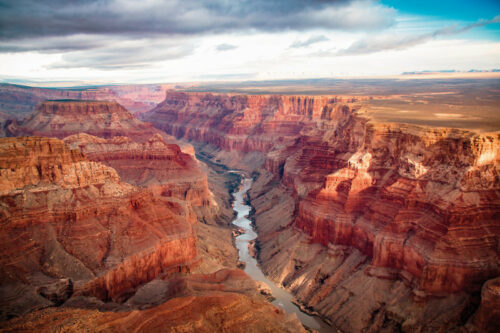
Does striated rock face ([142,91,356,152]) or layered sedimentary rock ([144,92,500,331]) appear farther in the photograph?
striated rock face ([142,91,356,152])

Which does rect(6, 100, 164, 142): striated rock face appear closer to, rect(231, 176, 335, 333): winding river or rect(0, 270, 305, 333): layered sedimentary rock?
rect(231, 176, 335, 333): winding river

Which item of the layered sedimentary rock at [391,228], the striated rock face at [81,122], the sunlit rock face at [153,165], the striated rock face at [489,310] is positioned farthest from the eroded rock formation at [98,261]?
the striated rock face at [81,122]

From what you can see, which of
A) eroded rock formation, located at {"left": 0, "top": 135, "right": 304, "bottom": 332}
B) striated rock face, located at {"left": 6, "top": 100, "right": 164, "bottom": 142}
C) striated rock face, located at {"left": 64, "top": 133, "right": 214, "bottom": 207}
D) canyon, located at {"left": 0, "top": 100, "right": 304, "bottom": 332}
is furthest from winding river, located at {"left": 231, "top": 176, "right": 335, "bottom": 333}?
striated rock face, located at {"left": 6, "top": 100, "right": 164, "bottom": 142}

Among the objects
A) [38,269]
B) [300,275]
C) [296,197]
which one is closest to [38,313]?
[38,269]

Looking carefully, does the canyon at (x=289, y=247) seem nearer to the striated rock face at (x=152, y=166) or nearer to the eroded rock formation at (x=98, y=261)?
the eroded rock formation at (x=98, y=261)

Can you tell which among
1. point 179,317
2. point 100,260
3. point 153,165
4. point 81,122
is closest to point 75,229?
point 100,260

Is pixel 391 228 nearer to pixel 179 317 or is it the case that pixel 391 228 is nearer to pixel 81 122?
pixel 179 317

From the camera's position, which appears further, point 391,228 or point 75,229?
point 391,228
